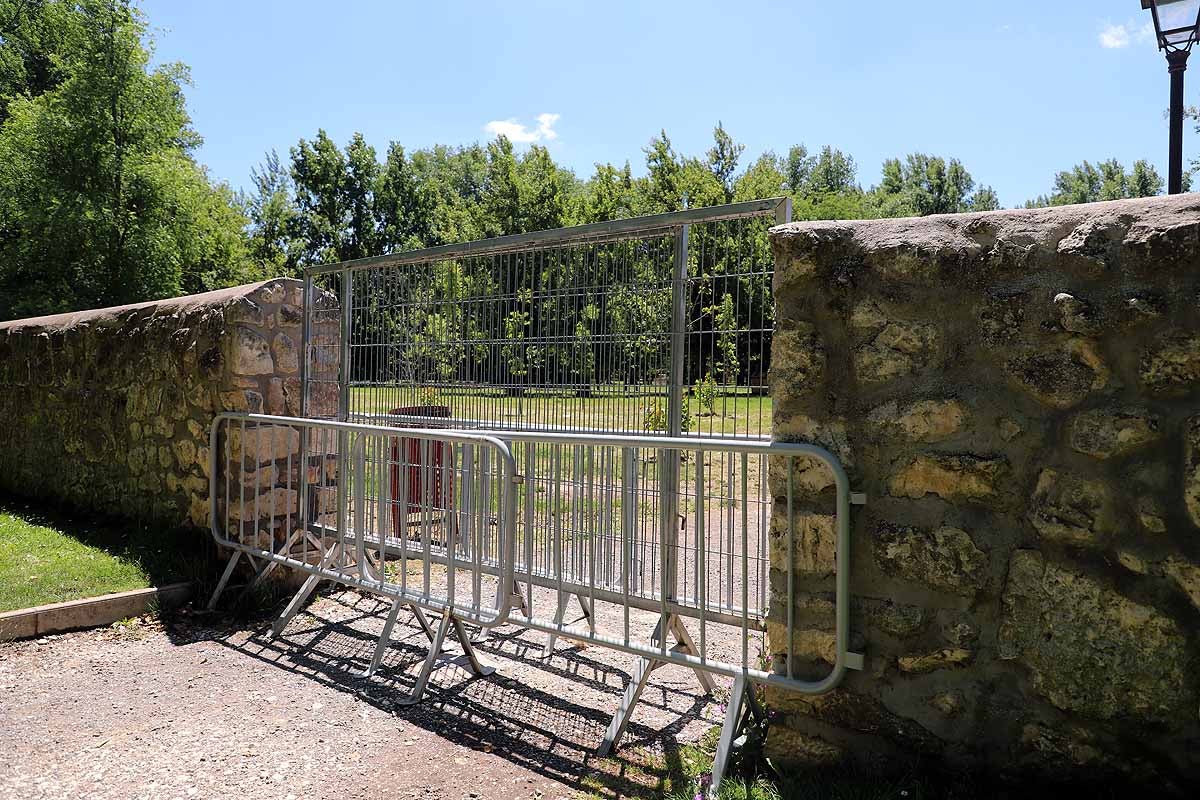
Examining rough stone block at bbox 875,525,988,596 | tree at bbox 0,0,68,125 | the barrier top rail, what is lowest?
rough stone block at bbox 875,525,988,596

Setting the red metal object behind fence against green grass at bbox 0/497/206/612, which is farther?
green grass at bbox 0/497/206/612

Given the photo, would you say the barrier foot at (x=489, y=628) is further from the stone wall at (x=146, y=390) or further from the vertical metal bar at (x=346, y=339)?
the stone wall at (x=146, y=390)

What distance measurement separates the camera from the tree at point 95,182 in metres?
18.5

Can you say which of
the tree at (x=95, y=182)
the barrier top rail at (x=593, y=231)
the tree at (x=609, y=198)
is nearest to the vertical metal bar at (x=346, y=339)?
the barrier top rail at (x=593, y=231)

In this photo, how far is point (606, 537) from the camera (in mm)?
3861

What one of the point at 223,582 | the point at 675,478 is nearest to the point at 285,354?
the point at 223,582

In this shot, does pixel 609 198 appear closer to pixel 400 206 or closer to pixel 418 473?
pixel 400 206

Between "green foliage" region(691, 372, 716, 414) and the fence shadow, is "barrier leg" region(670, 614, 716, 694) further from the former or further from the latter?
"green foliage" region(691, 372, 716, 414)

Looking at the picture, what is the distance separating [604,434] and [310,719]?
6.53 feet

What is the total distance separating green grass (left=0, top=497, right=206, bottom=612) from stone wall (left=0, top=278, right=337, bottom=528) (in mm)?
230

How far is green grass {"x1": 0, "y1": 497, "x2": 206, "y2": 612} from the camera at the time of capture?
211 inches

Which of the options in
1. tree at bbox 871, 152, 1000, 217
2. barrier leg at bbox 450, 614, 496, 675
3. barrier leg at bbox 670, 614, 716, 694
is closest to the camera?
barrier leg at bbox 670, 614, 716, 694

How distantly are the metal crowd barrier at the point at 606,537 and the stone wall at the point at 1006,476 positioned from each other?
12 centimetres

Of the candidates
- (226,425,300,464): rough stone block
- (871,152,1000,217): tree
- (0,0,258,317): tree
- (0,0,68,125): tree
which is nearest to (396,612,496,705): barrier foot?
(226,425,300,464): rough stone block
